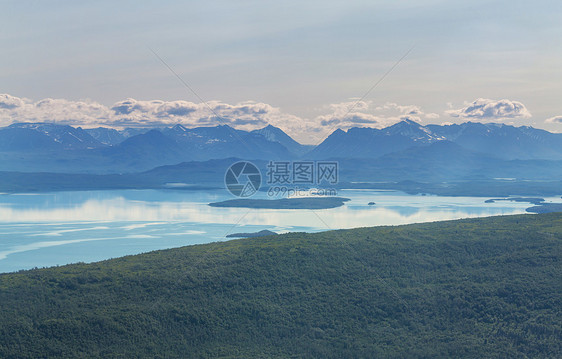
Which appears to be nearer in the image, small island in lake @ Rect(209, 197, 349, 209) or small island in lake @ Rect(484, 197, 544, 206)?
small island in lake @ Rect(209, 197, 349, 209)

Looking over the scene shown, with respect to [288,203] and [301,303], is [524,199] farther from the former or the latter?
[301,303]

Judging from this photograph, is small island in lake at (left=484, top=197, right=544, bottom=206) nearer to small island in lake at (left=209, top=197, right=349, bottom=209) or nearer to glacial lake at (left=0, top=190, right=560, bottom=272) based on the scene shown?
glacial lake at (left=0, top=190, right=560, bottom=272)

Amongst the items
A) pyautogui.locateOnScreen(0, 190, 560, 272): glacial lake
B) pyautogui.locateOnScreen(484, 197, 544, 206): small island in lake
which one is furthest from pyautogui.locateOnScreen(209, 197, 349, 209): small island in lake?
pyautogui.locateOnScreen(484, 197, 544, 206): small island in lake

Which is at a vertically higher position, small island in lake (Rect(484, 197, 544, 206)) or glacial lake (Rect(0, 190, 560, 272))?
small island in lake (Rect(484, 197, 544, 206))

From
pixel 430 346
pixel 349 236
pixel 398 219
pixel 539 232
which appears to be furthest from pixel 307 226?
pixel 430 346

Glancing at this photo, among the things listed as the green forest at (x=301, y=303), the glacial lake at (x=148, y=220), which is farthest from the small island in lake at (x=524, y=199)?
the green forest at (x=301, y=303)

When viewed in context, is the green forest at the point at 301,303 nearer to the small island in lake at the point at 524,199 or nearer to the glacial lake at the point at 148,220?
the glacial lake at the point at 148,220
